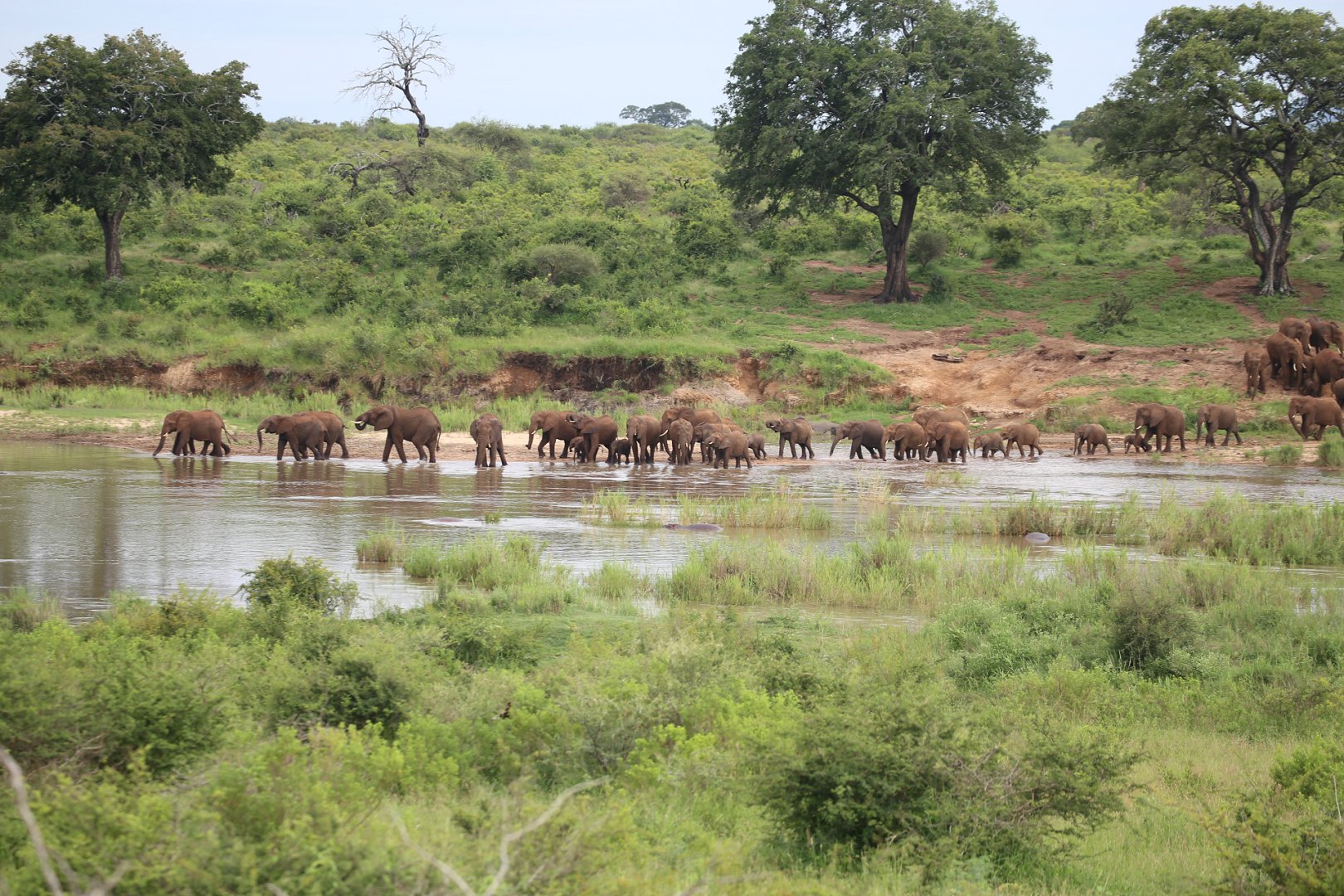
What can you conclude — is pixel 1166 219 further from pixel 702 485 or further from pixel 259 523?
pixel 259 523

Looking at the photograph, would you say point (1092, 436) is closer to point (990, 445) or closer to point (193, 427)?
point (990, 445)

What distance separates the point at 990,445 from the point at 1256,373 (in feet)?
26.8

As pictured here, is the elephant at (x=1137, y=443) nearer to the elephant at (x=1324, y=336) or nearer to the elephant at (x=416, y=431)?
the elephant at (x=1324, y=336)

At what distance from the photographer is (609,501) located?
59.4 ft

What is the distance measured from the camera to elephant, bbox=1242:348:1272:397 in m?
32.6

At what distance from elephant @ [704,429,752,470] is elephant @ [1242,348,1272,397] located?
577 inches

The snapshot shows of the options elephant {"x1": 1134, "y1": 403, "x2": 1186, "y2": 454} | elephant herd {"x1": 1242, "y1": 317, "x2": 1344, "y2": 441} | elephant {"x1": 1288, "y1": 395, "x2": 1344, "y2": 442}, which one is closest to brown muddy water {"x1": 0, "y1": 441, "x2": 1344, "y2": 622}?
elephant {"x1": 1134, "y1": 403, "x2": 1186, "y2": 454}

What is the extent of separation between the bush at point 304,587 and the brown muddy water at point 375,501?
0.36 metres

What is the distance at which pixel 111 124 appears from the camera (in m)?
37.8

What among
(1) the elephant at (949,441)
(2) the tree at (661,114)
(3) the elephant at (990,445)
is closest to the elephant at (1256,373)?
(3) the elephant at (990,445)

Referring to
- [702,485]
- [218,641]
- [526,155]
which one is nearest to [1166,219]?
[526,155]

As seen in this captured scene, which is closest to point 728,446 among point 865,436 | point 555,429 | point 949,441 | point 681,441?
point 681,441

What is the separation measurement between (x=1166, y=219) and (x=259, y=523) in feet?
162

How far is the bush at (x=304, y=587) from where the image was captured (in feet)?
32.9
